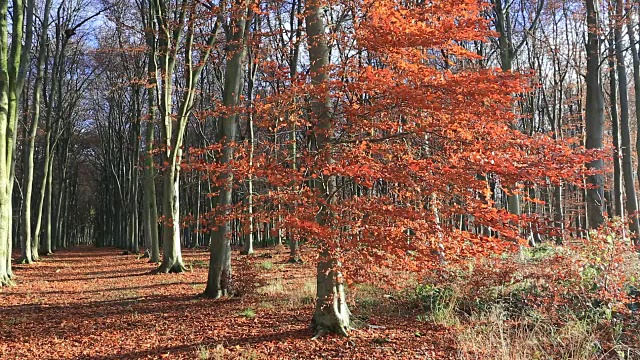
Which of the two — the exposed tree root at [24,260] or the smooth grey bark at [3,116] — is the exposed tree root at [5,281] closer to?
the smooth grey bark at [3,116]

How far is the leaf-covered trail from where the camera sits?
19.3 feet

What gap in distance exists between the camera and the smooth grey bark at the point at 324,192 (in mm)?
5977

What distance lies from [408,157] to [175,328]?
15.1 ft

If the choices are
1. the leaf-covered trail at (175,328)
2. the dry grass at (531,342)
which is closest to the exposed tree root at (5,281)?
the leaf-covered trail at (175,328)

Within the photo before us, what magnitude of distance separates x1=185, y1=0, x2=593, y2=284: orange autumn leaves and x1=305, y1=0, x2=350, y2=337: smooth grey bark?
0.09 metres

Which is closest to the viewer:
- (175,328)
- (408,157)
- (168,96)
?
(408,157)

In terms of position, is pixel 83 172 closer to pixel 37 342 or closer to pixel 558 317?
pixel 37 342

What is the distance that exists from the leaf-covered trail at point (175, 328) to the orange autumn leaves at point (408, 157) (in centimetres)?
127

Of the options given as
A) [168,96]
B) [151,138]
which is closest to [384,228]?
[168,96]

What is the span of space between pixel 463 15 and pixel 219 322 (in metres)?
6.02

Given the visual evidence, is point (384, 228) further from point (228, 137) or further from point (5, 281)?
point (5, 281)

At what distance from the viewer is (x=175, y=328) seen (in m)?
7.22

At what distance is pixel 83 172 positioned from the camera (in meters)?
44.2

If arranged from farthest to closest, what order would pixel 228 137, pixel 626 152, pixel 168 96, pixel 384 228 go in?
pixel 626 152
pixel 168 96
pixel 228 137
pixel 384 228
